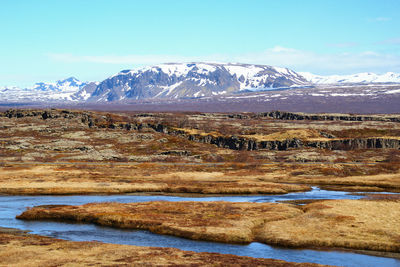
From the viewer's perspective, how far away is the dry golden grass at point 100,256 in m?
37.5

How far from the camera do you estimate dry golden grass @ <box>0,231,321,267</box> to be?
37469 millimetres

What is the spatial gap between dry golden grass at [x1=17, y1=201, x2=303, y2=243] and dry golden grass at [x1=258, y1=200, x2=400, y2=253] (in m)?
2.54

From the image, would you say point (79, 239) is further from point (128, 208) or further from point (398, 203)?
point (398, 203)

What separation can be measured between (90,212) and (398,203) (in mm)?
39502

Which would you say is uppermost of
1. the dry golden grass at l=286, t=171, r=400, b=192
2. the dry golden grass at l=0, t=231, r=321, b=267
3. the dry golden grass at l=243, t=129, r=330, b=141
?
the dry golden grass at l=0, t=231, r=321, b=267

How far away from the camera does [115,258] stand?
39000mm

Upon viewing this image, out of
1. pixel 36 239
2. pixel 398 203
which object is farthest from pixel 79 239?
pixel 398 203

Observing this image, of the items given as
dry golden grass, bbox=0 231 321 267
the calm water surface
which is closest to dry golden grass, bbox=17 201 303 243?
the calm water surface

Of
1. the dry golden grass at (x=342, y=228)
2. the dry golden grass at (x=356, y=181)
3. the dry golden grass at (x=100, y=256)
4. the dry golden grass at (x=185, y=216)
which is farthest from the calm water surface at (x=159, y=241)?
the dry golden grass at (x=356, y=181)

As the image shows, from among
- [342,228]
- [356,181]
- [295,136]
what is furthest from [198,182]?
[295,136]

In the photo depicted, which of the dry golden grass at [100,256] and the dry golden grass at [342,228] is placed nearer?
the dry golden grass at [100,256]

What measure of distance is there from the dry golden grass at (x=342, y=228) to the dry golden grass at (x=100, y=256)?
8.09m

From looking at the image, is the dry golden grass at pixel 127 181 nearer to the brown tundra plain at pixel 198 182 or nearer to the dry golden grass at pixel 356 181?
the brown tundra plain at pixel 198 182

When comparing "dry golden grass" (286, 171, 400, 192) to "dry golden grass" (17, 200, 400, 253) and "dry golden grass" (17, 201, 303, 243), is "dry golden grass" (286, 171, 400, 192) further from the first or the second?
"dry golden grass" (17, 201, 303, 243)
